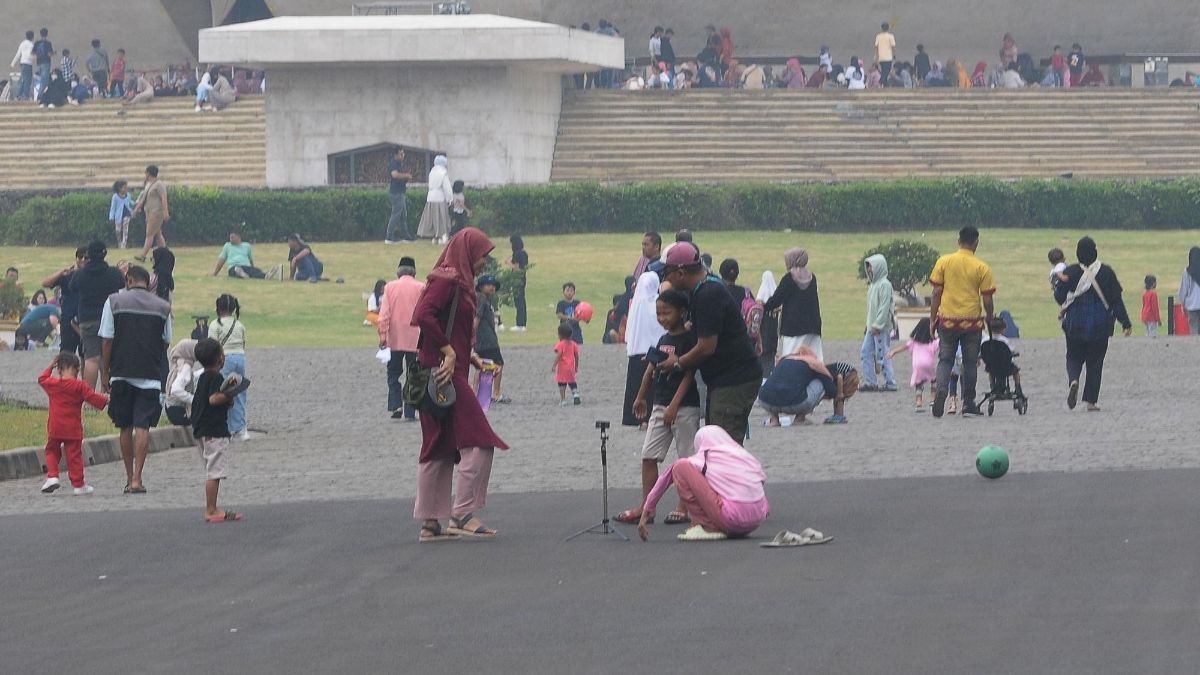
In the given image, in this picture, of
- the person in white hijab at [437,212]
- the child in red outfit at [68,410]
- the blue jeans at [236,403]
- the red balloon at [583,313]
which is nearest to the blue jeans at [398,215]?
the person in white hijab at [437,212]

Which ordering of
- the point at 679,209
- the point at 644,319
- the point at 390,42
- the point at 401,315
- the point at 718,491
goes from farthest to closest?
the point at 390,42 → the point at 679,209 → the point at 401,315 → the point at 644,319 → the point at 718,491

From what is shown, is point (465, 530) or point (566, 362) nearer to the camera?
point (465, 530)

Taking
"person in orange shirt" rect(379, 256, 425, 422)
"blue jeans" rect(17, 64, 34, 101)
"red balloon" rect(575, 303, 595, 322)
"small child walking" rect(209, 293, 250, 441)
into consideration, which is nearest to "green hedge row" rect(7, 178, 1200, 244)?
"red balloon" rect(575, 303, 595, 322)

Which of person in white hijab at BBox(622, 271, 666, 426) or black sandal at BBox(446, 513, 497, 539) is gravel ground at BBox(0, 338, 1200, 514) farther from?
black sandal at BBox(446, 513, 497, 539)

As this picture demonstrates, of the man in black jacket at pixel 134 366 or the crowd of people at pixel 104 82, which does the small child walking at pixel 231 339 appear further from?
the crowd of people at pixel 104 82

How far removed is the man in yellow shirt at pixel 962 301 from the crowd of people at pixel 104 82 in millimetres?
27664

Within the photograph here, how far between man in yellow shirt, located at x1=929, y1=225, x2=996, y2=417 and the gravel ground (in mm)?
547

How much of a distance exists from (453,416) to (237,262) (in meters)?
22.2

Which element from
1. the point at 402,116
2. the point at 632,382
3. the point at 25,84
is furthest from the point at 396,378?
the point at 25,84

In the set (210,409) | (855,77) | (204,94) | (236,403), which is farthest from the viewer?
(855,77)

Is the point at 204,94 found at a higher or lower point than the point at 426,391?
higher

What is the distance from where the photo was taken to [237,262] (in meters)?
31.6

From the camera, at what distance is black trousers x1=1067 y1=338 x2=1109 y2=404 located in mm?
16219

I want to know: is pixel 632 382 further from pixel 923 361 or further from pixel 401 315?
pixel 923 361
